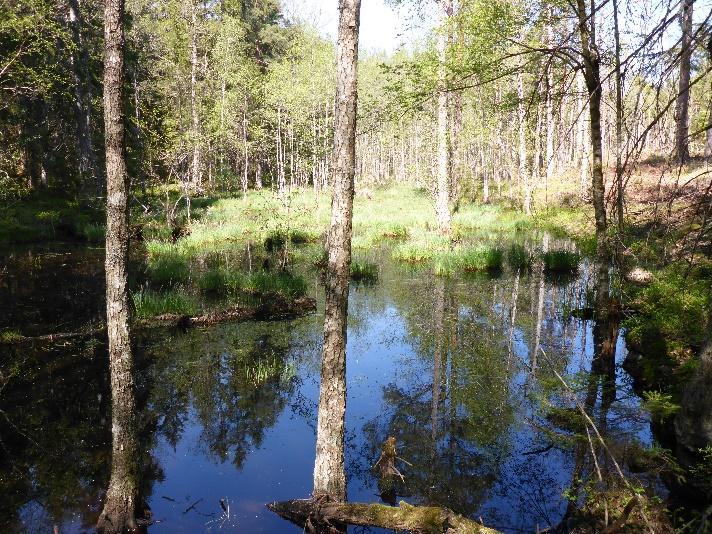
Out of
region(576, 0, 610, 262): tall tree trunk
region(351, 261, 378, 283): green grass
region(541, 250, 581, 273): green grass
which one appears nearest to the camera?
region(576, 0, 610, 262): tall tree trunk

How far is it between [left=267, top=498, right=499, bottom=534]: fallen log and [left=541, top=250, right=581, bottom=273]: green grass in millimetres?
11561

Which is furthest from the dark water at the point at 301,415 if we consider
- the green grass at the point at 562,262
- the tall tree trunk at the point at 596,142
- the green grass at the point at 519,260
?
the green grass at the point at 519,260

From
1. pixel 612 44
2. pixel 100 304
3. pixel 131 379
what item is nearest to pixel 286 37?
→ pixel 100 304

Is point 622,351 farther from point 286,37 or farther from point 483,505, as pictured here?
point 286,37

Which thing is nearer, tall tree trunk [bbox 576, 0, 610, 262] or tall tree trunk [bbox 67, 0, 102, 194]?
tall tree trunk [bbox 576, 0, 610, 262]

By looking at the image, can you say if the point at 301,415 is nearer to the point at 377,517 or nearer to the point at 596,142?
the point at 377,517

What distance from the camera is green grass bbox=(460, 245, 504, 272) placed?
1477 cm

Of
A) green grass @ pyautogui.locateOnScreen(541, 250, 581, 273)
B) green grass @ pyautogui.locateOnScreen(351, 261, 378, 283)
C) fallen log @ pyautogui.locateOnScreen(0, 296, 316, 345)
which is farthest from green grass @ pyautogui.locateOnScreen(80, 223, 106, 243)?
green grass @ pyautogui.locateOnScreen(541, 250, 581, 273)

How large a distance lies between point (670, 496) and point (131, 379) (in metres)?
4.97

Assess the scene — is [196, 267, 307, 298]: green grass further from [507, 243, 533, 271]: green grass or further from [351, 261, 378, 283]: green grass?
[507, 243, 533, 271]: green grass

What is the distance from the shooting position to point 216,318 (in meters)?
10.6

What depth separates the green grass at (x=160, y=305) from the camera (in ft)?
33.1

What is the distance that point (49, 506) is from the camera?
4832 millimetres

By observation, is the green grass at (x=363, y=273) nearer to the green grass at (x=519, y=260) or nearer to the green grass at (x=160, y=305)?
the green grass at (x=519, y=260)
